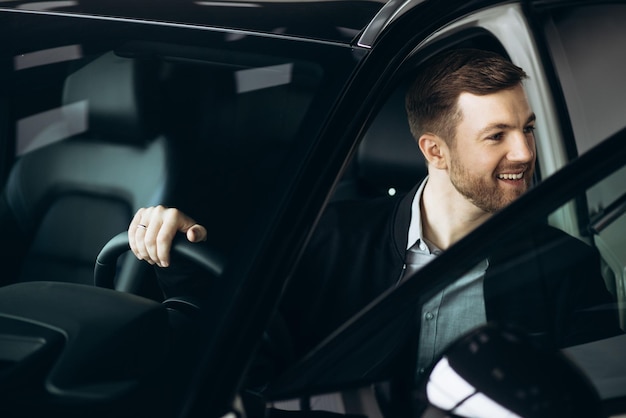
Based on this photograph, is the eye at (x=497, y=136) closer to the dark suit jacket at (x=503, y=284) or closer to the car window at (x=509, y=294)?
the dark suit jacket at (x=503, y=284)

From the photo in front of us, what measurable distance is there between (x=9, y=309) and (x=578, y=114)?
1.13 metres

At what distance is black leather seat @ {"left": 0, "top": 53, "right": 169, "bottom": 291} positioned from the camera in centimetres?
201

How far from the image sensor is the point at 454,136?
1.98 m

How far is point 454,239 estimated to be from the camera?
70.6 inches

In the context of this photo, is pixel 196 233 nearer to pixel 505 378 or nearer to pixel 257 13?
pixel 257 13

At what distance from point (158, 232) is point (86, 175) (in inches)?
13.6

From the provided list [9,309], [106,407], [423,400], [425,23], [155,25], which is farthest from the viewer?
[155,25]

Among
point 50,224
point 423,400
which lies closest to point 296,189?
point 423,400

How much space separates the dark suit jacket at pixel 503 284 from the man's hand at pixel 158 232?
0.23 m

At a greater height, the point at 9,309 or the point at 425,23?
the point at 425,23

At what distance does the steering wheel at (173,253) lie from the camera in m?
1.69

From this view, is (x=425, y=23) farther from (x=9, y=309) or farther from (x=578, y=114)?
(x=9, y=309)

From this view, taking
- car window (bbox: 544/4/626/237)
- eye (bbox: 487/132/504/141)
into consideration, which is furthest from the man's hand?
car window (bbox: 544/4/626/237)

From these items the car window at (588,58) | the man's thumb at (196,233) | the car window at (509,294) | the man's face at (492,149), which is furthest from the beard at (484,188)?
the man's thumb at (196,233)
